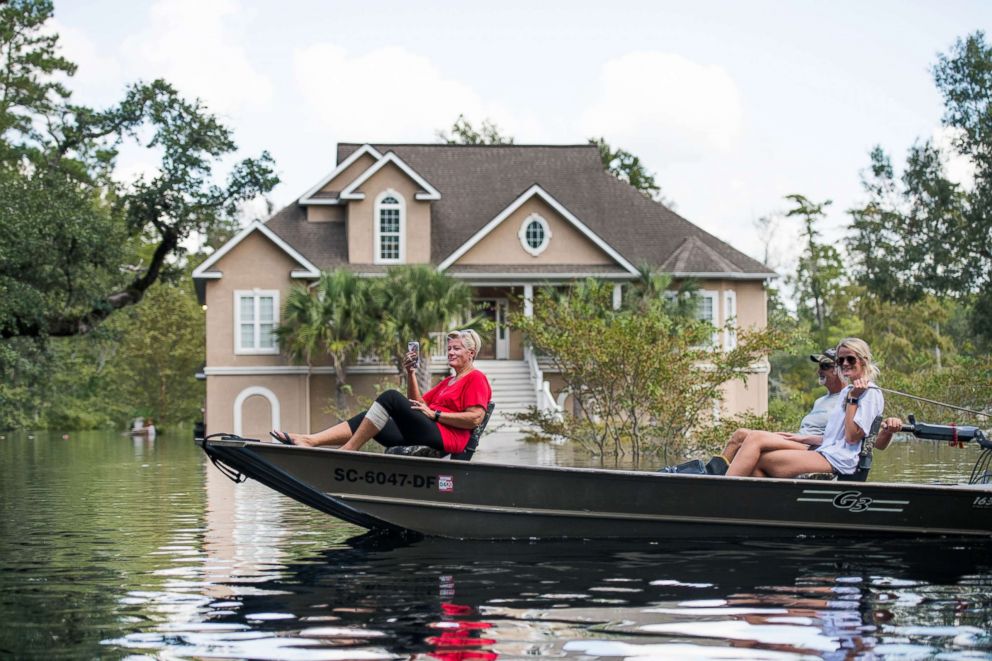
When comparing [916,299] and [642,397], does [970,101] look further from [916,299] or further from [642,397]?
[642,397]

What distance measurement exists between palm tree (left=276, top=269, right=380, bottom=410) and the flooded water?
2200cm

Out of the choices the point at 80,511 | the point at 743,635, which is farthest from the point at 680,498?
the point at 80,511

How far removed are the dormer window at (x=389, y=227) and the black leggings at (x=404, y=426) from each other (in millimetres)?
29619

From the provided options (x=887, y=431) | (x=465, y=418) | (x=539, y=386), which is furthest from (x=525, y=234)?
(x=887, y=431)

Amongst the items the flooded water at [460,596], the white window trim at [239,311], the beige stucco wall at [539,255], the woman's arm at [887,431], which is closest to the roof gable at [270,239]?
the white window trim at [239,311]

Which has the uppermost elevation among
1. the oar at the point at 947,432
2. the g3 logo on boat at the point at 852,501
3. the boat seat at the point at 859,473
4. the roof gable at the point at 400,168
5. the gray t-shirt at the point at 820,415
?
the roof gable at the point at 400,168

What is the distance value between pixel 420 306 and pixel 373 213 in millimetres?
5898

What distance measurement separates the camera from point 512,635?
26.5 feet

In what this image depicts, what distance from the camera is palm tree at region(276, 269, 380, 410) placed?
3719cm

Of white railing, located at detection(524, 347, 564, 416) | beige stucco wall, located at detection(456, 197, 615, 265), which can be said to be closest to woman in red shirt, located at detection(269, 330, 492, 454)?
white railing, located at detection(524, 347, 564, 416)

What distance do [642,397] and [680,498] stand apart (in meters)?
14.2

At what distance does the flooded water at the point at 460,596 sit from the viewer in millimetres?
7781

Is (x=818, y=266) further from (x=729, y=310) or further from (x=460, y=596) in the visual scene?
(x=460, y=596)

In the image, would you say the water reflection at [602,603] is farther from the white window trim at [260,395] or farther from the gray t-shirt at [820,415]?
the white window trim at [260,395]
